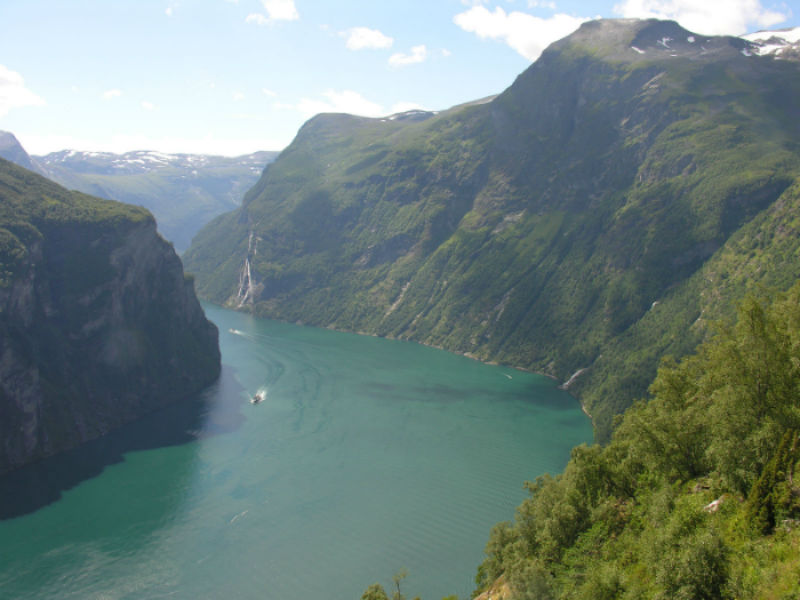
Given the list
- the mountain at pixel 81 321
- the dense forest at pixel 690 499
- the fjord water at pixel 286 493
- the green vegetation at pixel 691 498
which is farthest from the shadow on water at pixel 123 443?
the green vegetation at pixel 691 498

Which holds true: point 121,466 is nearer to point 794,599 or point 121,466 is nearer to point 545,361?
point 794,599

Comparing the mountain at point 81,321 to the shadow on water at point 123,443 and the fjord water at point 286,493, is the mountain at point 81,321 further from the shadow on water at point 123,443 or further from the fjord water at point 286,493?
the fjord water at point 286,493

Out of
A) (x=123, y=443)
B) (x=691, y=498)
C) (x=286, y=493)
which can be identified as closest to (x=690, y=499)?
(x=691, y=498)

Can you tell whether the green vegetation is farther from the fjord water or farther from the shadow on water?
the shadow on water

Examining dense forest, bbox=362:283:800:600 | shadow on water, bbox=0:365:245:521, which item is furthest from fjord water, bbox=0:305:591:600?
dense forest, bbox=362:283:800:600

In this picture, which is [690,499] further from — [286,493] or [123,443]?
[123,443]
